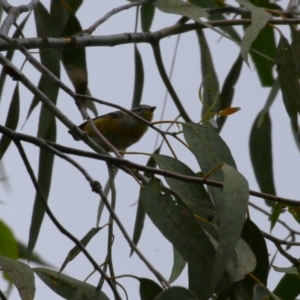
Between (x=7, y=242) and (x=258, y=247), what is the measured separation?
2.45ft

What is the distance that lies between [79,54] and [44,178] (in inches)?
13.5

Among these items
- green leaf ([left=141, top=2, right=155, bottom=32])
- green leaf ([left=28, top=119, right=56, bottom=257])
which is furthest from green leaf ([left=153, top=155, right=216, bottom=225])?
green leaf ([left=141, top=2, right=155, bottom=32])

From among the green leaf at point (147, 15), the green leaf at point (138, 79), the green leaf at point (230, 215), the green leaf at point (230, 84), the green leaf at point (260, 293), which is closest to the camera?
the green leaf at point (230, 215)

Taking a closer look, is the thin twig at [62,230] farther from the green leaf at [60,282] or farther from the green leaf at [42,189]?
the green leaf at [42,189]

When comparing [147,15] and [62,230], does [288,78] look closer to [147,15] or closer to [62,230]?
[62,230]

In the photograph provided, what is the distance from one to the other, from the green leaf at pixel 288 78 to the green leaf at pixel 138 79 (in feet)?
2.33

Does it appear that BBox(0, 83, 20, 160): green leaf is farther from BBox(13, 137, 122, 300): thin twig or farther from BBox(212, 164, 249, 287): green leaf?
BBox(212, 164, 249, 287): green leaf

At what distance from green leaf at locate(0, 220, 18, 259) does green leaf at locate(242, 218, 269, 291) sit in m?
0.71

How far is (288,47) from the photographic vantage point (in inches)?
72.9

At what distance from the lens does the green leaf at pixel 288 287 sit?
1.66m

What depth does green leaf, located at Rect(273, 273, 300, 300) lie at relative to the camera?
1.66m

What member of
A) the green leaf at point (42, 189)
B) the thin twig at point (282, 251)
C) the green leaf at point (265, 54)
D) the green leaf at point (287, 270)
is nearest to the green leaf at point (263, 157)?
the green leaf at point (265, 54)

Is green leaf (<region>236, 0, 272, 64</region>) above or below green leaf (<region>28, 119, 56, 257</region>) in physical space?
above

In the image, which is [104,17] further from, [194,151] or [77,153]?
[77,153]
